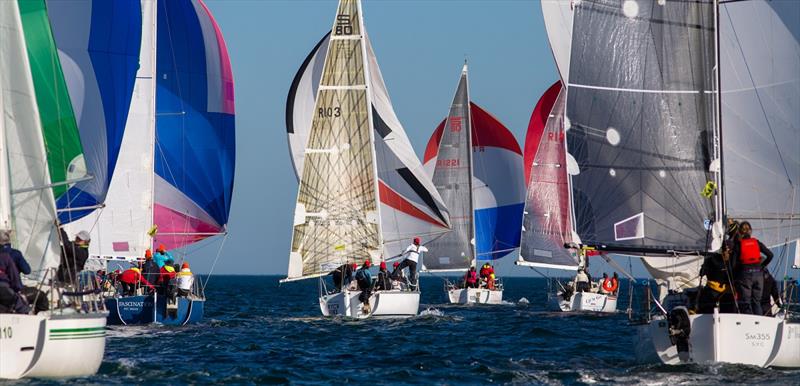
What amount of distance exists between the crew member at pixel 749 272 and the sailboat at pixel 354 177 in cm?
1605

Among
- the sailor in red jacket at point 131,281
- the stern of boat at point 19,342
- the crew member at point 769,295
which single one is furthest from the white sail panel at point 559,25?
the stern of boat at point 19,342

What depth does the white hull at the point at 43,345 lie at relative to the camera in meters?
15.3

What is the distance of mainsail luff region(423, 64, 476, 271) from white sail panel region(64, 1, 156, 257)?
16.6m

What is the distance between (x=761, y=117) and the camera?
1991 centimetres

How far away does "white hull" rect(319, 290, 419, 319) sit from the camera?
30203 mm

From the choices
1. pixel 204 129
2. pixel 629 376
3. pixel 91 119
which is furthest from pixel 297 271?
pixel 629 376

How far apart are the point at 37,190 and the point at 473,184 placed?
34.0 metres

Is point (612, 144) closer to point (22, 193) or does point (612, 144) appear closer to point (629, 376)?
point (629, 376)

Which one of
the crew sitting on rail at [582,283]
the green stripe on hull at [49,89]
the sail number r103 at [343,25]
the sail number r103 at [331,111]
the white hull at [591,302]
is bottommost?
the white hull at [591,302]

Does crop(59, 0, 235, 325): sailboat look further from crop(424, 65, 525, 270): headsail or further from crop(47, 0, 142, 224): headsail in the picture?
crop(424, 65, 525, 270): headsail

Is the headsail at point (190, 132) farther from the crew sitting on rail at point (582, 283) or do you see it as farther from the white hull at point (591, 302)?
the crew sitting on rail at point (582, 283)

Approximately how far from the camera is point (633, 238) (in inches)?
793

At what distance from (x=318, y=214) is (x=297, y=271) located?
5.01 feet

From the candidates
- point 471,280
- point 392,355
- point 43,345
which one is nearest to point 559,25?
point 392,355
